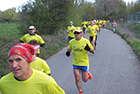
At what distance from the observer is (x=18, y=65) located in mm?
1779

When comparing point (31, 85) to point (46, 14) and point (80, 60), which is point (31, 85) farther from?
point (46, 14)

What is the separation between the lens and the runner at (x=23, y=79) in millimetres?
1786

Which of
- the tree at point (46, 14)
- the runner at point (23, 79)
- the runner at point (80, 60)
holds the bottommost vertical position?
the runner at point (80, 60)

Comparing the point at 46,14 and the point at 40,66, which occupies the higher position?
the point at 46,14

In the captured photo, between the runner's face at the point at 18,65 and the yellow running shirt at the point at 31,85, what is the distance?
0.11 metres

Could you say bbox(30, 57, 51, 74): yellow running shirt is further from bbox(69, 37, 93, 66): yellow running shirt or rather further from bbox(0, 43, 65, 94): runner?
bbox(69, 37, 93, 66): yellow running shirt

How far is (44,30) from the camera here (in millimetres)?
14812

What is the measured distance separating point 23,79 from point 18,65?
0.66 ft

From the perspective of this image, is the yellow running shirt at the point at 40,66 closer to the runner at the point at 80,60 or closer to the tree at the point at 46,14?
the runner at the point at 80,60

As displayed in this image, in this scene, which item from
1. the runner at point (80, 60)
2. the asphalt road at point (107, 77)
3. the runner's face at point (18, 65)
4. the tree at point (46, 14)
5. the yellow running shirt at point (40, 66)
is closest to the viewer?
the runner's face at point (18, 65)

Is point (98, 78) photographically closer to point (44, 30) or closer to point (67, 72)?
point (67, 72)

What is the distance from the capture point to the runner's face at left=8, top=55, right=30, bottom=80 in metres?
1.77

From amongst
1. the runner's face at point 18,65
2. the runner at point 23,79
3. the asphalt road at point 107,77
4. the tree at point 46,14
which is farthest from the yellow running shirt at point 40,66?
the tree at point 46,14

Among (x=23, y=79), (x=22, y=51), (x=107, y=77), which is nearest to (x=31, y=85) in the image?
(x=23, y=79)
